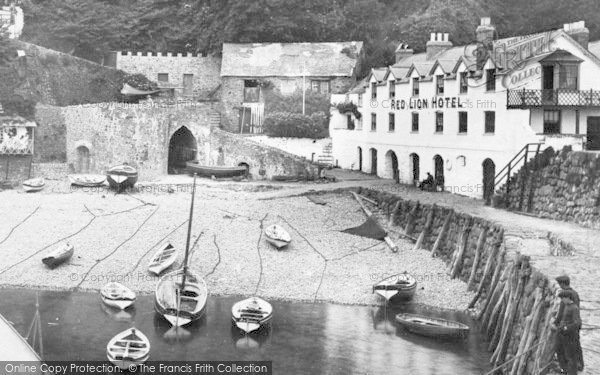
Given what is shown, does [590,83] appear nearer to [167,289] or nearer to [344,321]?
[344,321]

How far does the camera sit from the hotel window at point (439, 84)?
45.2 m

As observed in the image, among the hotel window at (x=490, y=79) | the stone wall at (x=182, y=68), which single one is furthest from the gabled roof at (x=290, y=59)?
the hotel window at (x=490, y=79)

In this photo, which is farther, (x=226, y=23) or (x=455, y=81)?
(x=226, y=23)

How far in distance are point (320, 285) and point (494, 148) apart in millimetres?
11395

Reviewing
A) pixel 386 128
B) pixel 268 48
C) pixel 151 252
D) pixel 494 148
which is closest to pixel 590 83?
pixel 494 148

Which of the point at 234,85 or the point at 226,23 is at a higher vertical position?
the point at 226,23

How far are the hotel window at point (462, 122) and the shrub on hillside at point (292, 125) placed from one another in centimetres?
1717

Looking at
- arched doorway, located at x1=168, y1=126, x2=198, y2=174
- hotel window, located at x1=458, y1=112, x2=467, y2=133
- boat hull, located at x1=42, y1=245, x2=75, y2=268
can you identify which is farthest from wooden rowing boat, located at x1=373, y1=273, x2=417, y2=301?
arched doorway, located at x1=168, y1=126, x2=198, y2=174

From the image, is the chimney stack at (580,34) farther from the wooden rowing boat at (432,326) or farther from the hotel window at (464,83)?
the wooden rowing boat at (432,326)

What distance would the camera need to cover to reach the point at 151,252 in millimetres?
37594

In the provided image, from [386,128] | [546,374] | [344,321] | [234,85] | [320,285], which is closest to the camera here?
[546,374]

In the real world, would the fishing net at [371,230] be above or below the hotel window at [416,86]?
below

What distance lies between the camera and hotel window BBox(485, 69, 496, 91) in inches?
1581

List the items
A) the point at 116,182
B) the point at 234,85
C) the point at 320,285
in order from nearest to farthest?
the point at 320,285 → the point at 116,182 → the point at 234,85
